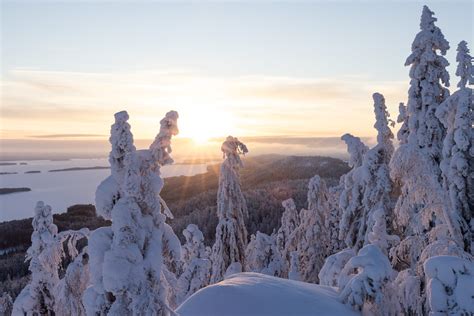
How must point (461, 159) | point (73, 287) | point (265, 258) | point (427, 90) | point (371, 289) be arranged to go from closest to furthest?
point (371, 289)
point (461, 159)
point (73, 287)
point (427, 90)
point (265, 258)

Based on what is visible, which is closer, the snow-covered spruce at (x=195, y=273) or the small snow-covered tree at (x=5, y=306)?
the snow-covered spruce at (x=195, y=273)

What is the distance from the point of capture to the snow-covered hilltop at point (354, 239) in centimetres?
817

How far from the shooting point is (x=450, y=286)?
8.71m

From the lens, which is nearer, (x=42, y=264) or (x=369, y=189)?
(x=42, y=264)

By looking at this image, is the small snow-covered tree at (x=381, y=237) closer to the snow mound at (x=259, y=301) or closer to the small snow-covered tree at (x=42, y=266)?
the snow mound at (x=259, y=301)

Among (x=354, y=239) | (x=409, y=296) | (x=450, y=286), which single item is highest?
(x=450, y=286)

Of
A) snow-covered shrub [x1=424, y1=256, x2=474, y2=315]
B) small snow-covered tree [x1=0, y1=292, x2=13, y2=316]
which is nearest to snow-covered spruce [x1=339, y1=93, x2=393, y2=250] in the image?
snow-covered shrub [x1=424, y1=256, x2=474, y2=315]

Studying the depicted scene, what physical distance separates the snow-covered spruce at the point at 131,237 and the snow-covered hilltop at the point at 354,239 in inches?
0.7

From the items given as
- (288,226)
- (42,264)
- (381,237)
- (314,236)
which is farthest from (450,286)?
(288,226)

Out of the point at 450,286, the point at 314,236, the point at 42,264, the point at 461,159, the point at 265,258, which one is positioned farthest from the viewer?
the point at 314,236

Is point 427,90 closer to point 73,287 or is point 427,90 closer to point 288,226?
point 73,287

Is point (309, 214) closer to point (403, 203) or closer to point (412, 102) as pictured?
point (412, 102)

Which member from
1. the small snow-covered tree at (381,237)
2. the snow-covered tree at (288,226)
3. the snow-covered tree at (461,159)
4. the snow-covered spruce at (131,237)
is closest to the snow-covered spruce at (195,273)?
the snow-covered tree at (288,226)

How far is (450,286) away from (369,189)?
34.9ft
